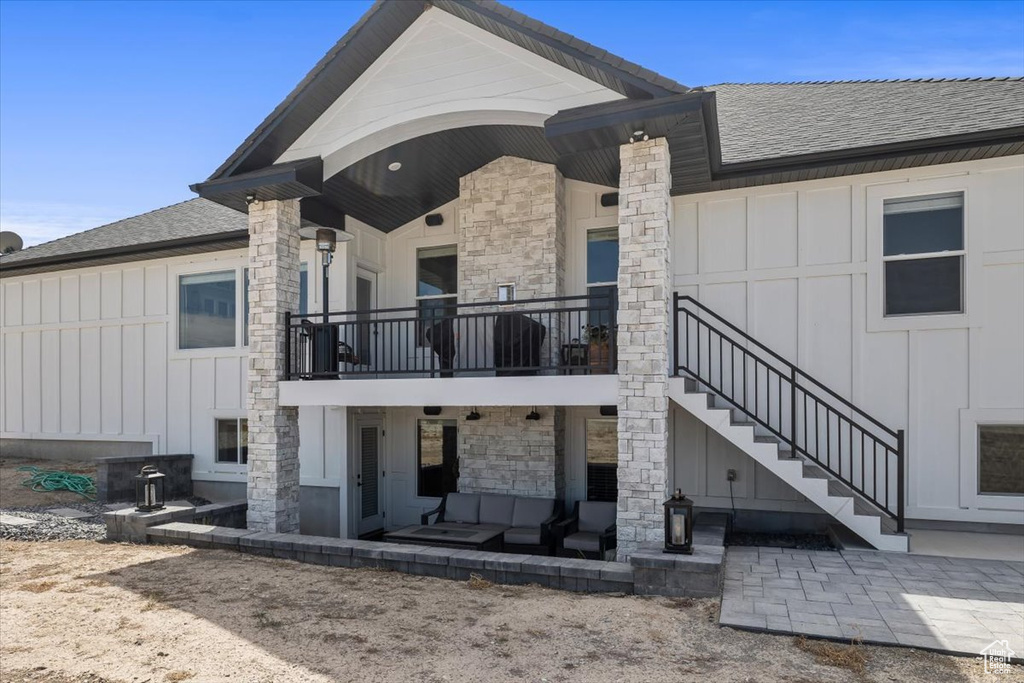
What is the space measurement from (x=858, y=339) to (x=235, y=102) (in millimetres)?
12344

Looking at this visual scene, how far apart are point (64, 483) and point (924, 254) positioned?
1381cm

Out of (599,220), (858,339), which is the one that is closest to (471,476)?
(599,220)

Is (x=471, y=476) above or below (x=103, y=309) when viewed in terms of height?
below

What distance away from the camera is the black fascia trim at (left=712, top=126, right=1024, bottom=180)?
6969 millimetres

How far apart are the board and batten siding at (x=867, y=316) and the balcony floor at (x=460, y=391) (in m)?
2.34

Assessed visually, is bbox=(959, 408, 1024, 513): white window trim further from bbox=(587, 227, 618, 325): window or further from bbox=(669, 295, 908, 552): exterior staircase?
bbox=(587, 227, 618, 325): window

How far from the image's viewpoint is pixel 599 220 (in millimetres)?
9188

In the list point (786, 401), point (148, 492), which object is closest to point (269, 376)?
point (148, 492)

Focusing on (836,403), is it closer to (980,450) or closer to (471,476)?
(980,450)

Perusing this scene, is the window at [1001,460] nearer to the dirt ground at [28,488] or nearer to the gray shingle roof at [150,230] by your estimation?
the gray shingle roof at [150,230]

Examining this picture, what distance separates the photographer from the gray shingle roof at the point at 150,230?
11453mm

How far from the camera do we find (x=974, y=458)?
24.1ft

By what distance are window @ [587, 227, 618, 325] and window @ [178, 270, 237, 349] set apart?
6610 millimetres

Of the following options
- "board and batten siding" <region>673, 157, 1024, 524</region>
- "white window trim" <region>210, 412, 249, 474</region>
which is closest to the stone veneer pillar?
"board and batten siding" <region>673, 157, 1024, 524</region>
